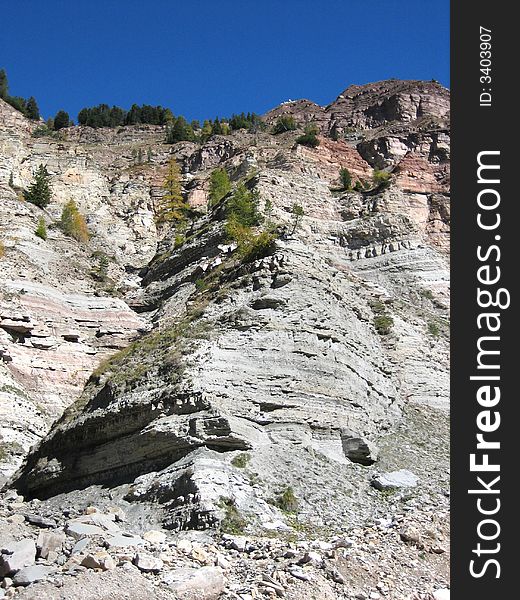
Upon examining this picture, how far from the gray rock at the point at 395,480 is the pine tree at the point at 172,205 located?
130 feet

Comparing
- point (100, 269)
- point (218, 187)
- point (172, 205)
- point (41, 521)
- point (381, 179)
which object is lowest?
point (41, 521)

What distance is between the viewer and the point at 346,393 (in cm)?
2188

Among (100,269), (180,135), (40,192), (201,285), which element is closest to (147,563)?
(201,285)

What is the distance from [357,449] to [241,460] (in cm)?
426

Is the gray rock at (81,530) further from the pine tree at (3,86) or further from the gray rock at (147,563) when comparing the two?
the pine tree at (3,86)

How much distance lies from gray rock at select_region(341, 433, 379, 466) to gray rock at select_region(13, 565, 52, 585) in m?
10.5

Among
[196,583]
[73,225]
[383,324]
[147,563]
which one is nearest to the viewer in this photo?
[196,583]

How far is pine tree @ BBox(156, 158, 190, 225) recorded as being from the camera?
59.6m

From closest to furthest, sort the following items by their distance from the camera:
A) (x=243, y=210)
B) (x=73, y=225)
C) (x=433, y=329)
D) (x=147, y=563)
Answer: (x=147, y=563), (x=433, y=329), (x=243, y=210), (x=73, y=225)

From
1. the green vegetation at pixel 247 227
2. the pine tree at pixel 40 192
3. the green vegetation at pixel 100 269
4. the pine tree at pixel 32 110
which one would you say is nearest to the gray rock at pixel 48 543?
the green vegetation at pixel 247 227

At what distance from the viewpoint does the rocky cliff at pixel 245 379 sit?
54.4ft

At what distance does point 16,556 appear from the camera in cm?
1165

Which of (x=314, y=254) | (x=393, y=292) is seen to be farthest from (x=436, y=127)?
(x=314, y=254)

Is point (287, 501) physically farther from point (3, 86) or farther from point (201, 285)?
point (3, 86)
